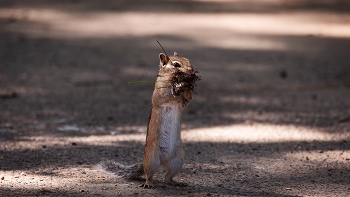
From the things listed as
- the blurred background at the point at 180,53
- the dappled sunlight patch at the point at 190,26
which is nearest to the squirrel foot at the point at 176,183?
the blurred background at the point at 180,53

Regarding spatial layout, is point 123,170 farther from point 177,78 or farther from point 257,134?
point 257,134

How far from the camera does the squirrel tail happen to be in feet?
17.0

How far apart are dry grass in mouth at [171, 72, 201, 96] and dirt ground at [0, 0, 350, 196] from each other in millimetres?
739

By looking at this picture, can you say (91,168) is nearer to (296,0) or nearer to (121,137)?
(121,137)

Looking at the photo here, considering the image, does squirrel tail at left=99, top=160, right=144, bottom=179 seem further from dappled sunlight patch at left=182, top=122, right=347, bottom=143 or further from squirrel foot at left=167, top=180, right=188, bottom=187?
dappled sunlight patch at left=182, top=122, right=347, bottom=143

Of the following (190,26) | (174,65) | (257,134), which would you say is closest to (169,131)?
(174,65)

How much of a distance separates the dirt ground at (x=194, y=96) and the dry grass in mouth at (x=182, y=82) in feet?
2.43

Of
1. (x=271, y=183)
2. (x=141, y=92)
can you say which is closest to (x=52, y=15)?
(x=141, y=92)

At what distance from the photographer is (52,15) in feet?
42.4

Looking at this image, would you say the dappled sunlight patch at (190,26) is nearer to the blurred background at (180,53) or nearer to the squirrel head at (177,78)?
the blurred background at (180,53)

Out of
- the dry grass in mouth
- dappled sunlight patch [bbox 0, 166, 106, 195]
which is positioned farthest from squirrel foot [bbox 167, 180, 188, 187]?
the dry grass in mouth

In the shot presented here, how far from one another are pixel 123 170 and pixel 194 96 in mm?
3413

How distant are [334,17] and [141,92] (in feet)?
17.8

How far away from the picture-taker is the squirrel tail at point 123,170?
518cm
